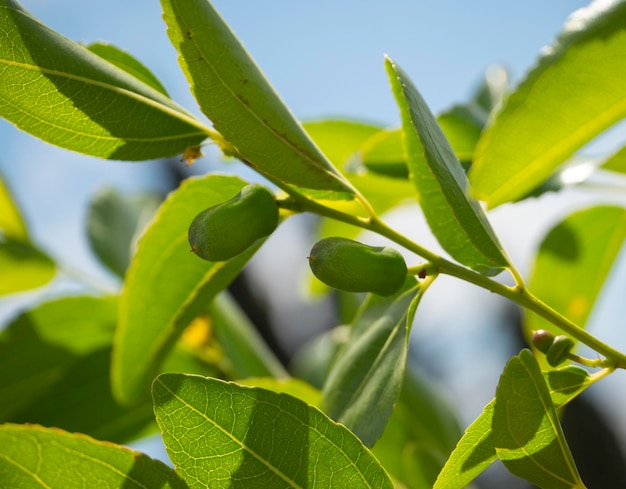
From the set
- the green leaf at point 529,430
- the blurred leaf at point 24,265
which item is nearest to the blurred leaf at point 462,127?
the green leaf at point 529,430

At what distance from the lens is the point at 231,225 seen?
0.69 m

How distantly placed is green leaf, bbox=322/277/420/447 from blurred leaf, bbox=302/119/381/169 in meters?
0.54

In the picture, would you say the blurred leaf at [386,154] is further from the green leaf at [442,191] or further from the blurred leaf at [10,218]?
the blurred leaf at [10,218]

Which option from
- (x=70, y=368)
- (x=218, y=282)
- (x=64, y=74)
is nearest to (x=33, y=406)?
(x=70, y=368)

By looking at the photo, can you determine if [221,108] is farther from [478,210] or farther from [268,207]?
[478,210]

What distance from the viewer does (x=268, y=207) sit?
2.42ft

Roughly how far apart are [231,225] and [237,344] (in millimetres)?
967

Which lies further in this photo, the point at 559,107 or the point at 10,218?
the point at 10,218

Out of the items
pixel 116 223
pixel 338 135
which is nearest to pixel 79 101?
pixel 338 135

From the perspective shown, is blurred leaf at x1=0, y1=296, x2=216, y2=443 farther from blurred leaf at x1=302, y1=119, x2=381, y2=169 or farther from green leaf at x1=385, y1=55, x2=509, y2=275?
green leaf at x1=385, y1=55, x2=509, y2=275

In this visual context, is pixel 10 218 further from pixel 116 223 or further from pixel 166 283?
pixel 166 283

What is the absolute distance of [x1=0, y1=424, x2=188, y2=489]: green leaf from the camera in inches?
28.1

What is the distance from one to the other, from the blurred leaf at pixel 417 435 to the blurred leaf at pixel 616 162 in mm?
550

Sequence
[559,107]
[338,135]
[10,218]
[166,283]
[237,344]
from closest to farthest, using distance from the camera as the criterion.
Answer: [559,107] → [166,283] → [338,135] → [237,344] → [10,218]
